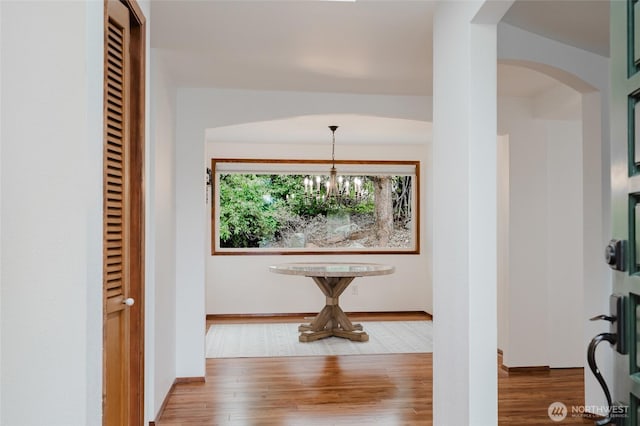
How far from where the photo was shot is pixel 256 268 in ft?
23.6

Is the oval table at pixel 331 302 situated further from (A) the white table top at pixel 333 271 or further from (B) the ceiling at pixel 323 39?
(B) the ceiling at pixel 323 39

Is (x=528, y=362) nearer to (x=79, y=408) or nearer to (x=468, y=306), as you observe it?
(x=468, y=306)

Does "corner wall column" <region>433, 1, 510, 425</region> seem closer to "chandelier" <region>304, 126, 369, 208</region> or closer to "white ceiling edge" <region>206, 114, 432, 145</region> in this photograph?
"white ceiling edge" <region>206, 114, 432, 145</region>

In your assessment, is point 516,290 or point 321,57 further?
point 516,290

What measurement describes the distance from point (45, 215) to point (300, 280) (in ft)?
19.0

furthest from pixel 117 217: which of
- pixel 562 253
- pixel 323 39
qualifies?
pixel 562 253

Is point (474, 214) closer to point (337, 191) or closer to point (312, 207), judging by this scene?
point (337, 191)

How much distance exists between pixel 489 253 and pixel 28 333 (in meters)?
1.70

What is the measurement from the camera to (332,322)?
19.2 feet

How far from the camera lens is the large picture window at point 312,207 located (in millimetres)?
7301

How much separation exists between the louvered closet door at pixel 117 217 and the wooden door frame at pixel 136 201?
125 mm

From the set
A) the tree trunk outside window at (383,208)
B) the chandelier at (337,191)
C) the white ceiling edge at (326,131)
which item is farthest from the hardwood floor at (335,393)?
the chandelier at (337,191)

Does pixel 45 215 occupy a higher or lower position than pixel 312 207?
lower

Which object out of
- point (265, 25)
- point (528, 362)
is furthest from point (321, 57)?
point (528, 362)
